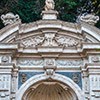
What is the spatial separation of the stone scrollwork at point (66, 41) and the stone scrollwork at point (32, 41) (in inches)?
18.3

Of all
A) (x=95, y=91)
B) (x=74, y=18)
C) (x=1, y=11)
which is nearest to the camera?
(x=95, y=91)

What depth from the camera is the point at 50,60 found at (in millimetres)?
8742

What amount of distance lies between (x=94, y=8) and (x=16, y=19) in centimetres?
420

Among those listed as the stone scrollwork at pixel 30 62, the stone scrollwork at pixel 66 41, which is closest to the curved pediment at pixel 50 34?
the stone scrollwork at pixel 66 41

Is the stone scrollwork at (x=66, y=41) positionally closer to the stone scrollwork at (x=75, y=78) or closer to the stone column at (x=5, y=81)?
the stone scrollwork at (x=75, y=78)

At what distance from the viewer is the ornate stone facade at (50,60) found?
8461mm

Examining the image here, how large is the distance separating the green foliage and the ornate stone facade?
3002mm

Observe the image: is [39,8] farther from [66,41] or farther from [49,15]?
[66,41]

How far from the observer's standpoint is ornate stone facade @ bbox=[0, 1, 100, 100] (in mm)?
8461

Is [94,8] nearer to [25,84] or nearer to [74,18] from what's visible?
[74,18]

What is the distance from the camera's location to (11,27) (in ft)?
28.8

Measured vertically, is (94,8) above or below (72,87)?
above

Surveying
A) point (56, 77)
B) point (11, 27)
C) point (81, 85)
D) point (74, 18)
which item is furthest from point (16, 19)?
point (74, 18)

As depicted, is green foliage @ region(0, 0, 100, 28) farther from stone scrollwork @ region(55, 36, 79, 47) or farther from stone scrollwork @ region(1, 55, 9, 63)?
stone scrollwork @ region(1, 55, 9, 63)
